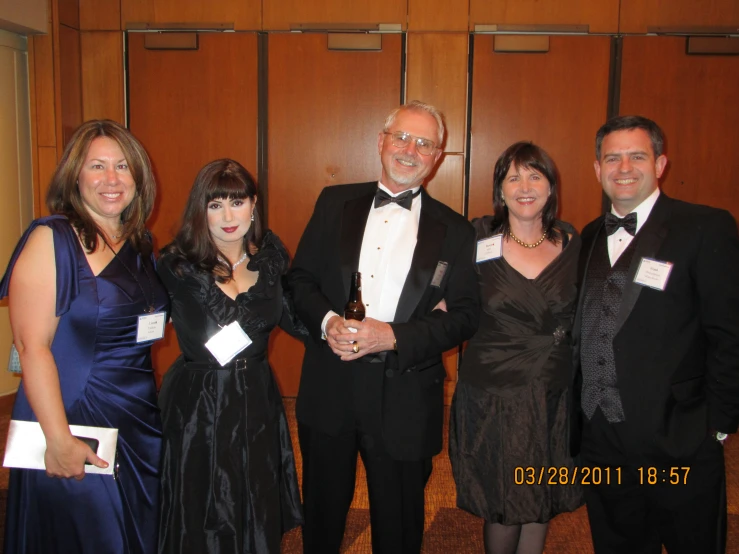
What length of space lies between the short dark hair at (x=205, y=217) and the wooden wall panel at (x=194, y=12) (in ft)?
10.6

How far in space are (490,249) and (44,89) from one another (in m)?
4.24

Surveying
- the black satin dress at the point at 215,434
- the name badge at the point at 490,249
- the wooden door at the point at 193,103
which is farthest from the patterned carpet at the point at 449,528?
the wooden door at the point at 193,103

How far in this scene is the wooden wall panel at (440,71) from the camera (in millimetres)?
4703

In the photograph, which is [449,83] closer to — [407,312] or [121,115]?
[121,115]

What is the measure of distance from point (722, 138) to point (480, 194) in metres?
2.09

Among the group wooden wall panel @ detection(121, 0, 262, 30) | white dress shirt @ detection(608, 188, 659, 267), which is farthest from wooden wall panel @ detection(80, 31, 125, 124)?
white dress shirt @ detection(608, 188, 659, 267)

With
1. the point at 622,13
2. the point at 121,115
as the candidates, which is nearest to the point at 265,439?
the point at 121,115

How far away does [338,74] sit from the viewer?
4.80 metres

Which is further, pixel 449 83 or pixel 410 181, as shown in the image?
pixel 449 83

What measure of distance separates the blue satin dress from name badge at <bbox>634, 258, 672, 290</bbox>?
69.2 inches

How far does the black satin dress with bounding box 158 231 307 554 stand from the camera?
1987mm

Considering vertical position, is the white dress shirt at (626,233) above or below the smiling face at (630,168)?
below

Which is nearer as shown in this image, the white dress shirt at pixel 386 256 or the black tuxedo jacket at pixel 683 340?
the black tuxedo jacket at pixel 683 340

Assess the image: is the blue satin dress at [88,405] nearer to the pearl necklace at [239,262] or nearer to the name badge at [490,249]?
the pearl necklace at [239,262]
